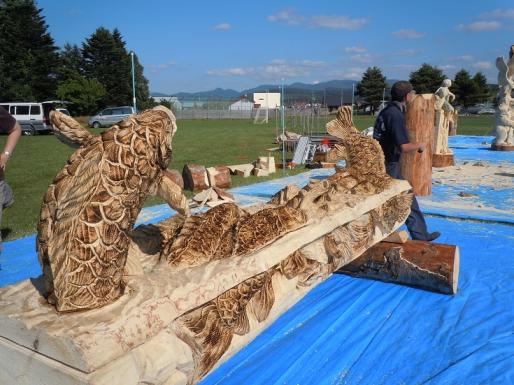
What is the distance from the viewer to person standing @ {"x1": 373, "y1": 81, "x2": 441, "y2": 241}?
3.45 m

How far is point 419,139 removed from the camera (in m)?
6.02

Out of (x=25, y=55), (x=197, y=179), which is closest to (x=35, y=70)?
(x=25, y=55)

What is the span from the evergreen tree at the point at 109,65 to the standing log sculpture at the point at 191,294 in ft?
111

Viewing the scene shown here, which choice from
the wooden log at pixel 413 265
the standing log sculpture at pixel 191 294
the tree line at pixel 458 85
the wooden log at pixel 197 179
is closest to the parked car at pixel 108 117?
the wooden log at pixel 197 179

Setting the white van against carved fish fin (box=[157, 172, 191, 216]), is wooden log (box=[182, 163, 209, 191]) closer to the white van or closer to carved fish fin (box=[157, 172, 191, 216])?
carved fish fin (box=[157, 172, 191, 216])

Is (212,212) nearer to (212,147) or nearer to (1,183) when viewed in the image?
(1,183)

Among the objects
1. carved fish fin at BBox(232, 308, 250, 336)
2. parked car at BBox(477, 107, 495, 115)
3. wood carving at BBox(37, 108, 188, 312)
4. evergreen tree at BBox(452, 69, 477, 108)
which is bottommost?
carved fish fin at BBox(232, 308, 250, 336)

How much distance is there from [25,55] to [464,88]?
39.0m

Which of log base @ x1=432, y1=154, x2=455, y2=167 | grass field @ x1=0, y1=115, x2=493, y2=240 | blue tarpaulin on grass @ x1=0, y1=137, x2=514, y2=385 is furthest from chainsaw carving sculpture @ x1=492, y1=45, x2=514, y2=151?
blue tarpaulin on grass @ x1=0, y1=137, x2=514, y2=385

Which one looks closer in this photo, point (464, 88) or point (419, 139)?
point (419, 139)

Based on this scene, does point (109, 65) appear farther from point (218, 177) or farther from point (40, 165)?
point (218, 177)

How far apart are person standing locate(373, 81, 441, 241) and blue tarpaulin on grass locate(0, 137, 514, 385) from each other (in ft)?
1.60

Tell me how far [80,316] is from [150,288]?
0.85ft

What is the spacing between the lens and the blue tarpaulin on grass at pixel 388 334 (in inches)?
82.9
